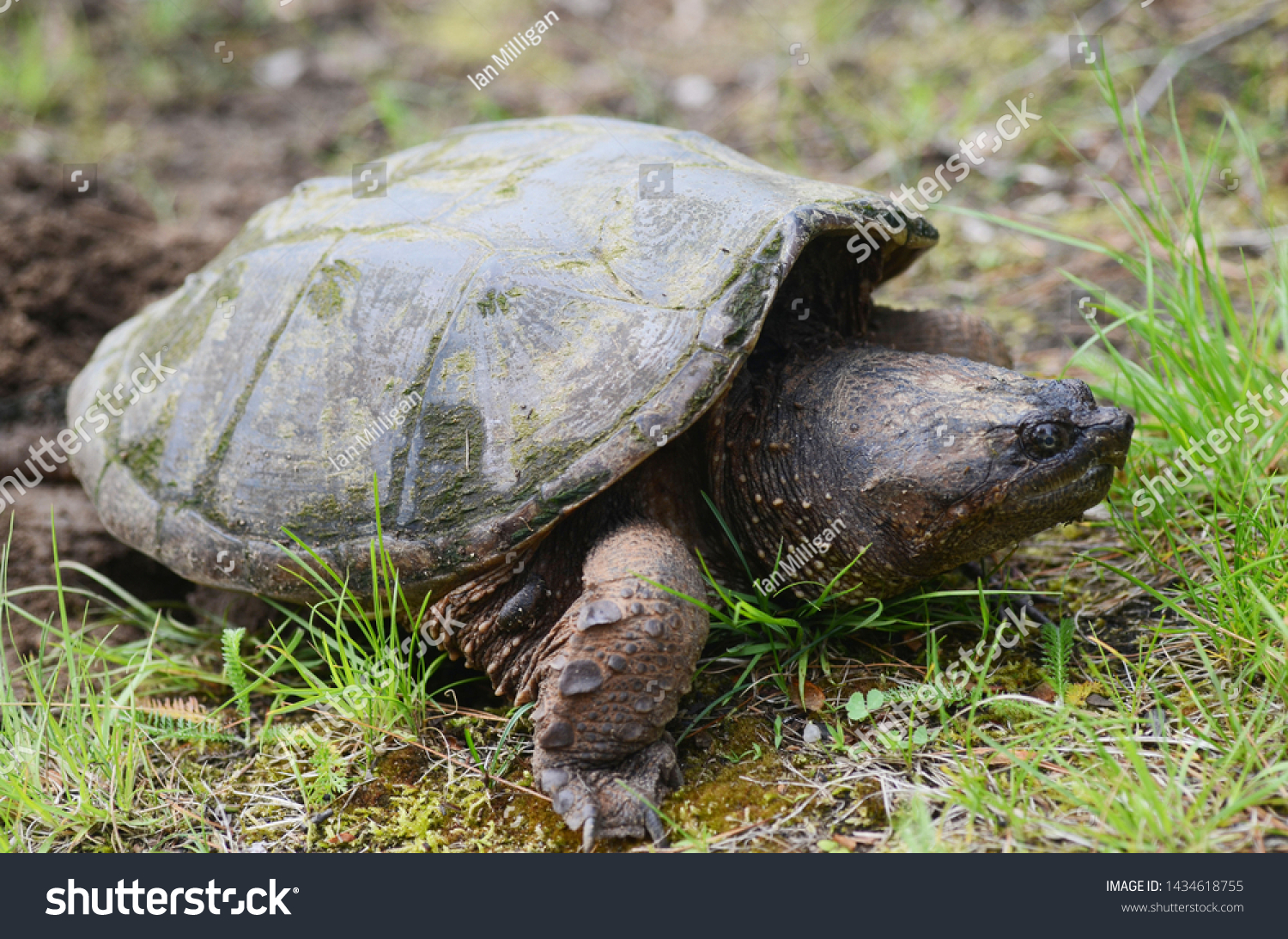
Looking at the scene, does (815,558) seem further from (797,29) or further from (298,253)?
(797,29)

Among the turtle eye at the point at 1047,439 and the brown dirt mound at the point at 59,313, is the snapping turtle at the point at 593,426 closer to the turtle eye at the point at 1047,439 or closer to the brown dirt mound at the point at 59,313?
the turtle eye at the point at 1047,439

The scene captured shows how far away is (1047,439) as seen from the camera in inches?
89.1

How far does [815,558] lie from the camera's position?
255 centimetres

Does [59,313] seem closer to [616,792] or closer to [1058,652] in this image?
[616,792]

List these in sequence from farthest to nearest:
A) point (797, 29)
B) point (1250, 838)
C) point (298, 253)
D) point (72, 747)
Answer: point (797, 29)
point (298, 253)
point (72, 747)
point (1250, 838)

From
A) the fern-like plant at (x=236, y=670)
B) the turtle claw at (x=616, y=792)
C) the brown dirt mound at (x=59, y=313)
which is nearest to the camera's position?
the turtle claw at (x=616, y=792)

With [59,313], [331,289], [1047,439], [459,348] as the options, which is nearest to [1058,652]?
[1047,439]

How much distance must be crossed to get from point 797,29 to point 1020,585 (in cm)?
558

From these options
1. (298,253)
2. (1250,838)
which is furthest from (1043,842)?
(298,253)

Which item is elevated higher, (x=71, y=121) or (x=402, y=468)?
(x=71, y=121)

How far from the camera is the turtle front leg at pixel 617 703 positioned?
2217 millimetres

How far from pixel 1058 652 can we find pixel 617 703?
1127mm

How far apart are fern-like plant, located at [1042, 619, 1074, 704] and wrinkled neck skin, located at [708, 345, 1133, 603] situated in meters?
0.30

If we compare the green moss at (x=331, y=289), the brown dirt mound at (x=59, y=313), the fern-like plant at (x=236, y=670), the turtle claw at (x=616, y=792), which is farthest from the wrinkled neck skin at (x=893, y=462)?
the brown dirt mound at (x=59, y=313)
